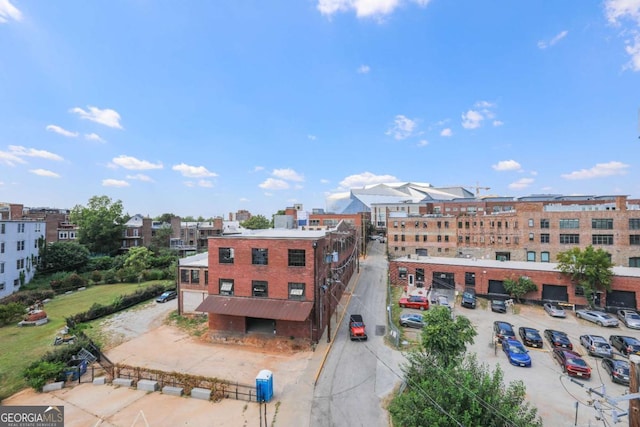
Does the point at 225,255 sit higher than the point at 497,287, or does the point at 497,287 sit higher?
the point at 225,255

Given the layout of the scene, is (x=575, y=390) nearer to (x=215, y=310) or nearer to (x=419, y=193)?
(x=215, y=310)

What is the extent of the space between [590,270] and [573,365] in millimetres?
17928

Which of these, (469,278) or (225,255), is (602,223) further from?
(225,255)

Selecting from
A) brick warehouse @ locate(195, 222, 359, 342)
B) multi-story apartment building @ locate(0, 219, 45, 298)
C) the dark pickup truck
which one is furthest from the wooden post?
multi-story apartment building @ locate(0, 219, 45, 298)

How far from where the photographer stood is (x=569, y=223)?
48062 mm

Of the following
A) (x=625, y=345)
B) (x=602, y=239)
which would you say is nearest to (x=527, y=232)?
(x=602, y=239)

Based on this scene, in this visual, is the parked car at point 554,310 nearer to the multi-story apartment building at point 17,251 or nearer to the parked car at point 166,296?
A: the parked car at point 166,296

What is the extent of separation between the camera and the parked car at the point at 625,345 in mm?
22938

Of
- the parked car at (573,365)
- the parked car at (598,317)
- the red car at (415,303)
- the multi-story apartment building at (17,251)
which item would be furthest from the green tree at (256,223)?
the parked car at (573,365)

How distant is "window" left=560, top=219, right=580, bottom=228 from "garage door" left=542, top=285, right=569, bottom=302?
716 inches

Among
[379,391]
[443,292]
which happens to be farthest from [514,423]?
[443,292]

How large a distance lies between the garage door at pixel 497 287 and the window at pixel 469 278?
76.6 inches

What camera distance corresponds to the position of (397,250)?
62.2m

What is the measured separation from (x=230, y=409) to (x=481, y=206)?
86.6 meters
